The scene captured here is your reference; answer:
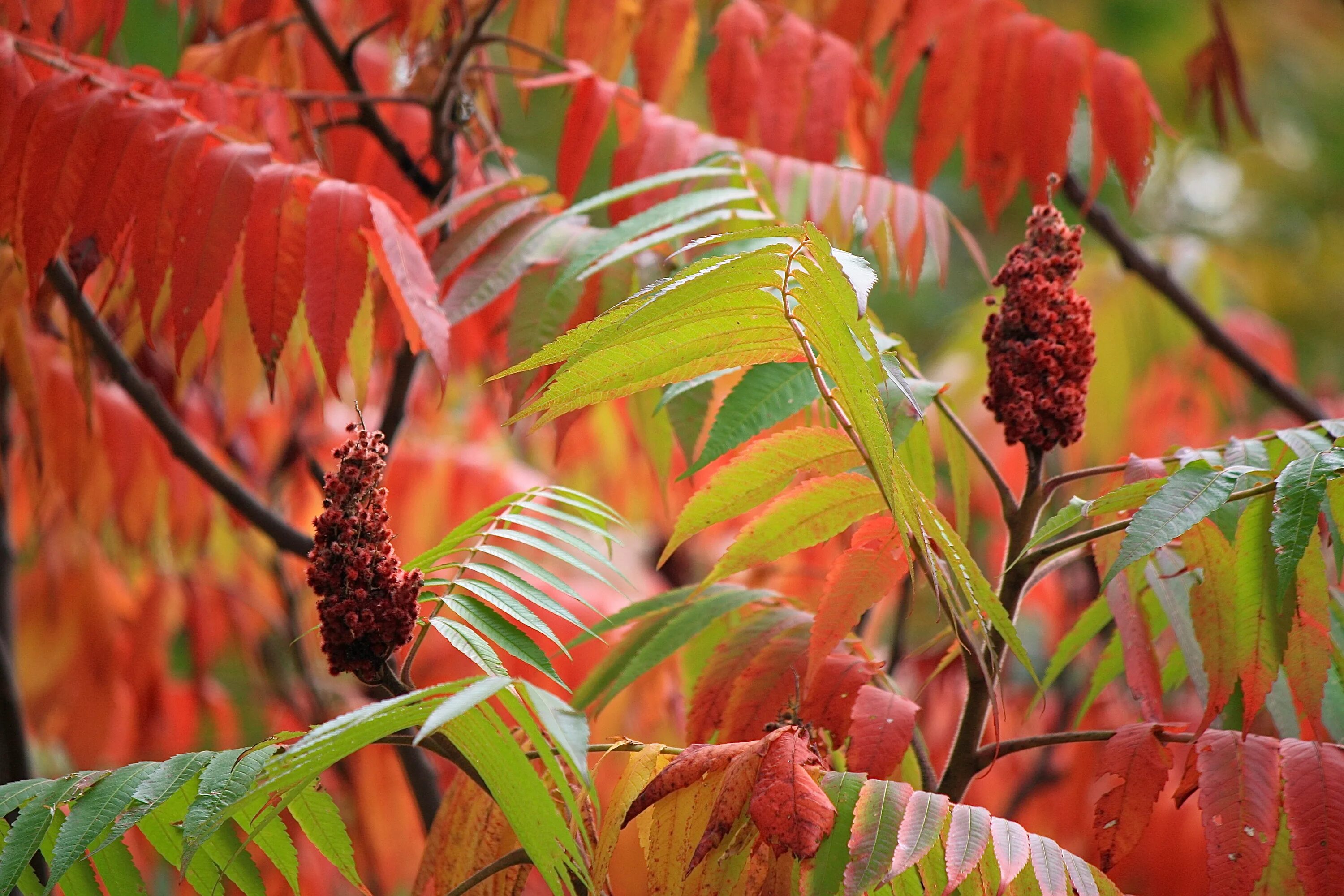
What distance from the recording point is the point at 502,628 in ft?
3.12

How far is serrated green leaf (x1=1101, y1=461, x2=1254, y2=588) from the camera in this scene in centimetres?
87

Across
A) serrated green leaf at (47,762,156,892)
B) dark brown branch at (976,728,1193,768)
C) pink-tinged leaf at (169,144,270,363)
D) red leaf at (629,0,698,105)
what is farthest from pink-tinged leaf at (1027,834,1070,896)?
red leaf at (629,0,698,105)

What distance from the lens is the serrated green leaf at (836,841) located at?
874mm

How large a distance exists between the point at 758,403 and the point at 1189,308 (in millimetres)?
1482

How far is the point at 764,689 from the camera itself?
1209mm

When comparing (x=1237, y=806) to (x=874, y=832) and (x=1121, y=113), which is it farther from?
(x=1121, y=113)

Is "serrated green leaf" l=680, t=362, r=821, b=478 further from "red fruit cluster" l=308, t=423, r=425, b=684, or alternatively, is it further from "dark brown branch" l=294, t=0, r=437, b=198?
"dark brown branch" l=294, t=0, r=437, b=198

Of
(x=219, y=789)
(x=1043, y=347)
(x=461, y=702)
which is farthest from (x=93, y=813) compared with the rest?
(x=1043, y=347)

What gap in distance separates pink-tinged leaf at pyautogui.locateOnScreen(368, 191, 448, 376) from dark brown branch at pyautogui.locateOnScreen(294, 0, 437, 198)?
0.54 metres

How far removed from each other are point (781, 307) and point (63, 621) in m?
2.40

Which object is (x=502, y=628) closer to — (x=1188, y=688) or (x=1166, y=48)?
(x=1188, y=688)

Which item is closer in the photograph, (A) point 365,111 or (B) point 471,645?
(B) point 471,645

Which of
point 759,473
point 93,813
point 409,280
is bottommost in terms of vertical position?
point 93,813

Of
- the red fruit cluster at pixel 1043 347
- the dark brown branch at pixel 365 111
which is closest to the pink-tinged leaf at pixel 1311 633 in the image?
the red fruit cluster at pixel 1043 347
